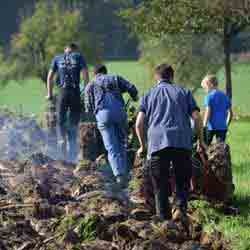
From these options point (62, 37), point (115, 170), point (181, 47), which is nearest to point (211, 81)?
point (115, 170)

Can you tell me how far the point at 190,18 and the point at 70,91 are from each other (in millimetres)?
22216

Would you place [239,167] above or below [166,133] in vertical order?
below

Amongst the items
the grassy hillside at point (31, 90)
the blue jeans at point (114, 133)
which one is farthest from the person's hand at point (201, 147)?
the grassy hillside at point (31, 90)

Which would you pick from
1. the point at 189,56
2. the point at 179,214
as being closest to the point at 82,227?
the point at 179,214

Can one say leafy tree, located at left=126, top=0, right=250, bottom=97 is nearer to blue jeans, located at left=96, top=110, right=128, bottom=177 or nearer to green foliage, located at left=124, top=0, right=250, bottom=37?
green foliage, located at left=124, top=0, right=250, bottom=37

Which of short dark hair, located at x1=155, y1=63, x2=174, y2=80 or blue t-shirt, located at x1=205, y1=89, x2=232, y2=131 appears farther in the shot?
blue t-shirt, located at x1=205, y1=89, x2=232, y2=131

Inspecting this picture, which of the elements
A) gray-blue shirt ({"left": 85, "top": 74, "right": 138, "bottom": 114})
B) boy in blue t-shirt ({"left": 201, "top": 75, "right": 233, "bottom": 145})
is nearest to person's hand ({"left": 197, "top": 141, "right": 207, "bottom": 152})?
gray-blue shirt ({"left": 85, "top": 74, "right": 138, "bottom": 114})

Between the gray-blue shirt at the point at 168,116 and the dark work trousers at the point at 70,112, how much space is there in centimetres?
602

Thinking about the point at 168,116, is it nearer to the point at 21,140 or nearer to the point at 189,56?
the point at 21,140

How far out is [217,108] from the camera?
14.8 metres

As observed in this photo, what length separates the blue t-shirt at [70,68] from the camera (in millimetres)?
16281

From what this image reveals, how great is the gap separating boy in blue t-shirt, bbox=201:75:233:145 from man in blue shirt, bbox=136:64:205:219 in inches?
170

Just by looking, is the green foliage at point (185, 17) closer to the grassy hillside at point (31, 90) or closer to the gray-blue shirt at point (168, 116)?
the grassy hillside at point (31, 90)

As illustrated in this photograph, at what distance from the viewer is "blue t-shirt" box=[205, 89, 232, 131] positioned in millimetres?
14703
